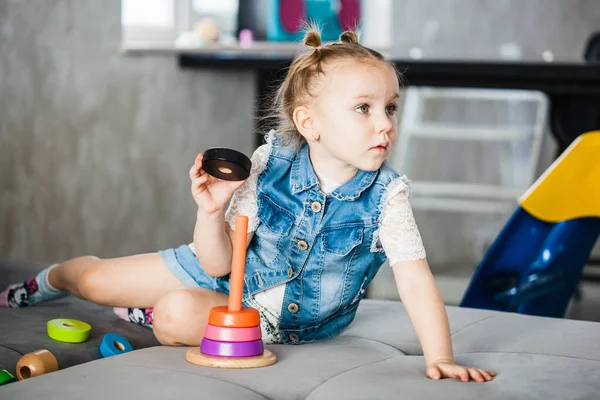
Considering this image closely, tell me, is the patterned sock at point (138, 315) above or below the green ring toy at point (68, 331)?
below

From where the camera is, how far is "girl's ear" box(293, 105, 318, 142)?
1.44 metres

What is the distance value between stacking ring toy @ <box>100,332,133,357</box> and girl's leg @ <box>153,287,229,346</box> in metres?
0.05

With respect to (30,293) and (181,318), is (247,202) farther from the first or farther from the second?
(30,293)

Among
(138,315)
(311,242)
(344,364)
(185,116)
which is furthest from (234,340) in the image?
(185,116)

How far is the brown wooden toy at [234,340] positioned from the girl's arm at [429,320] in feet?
0.70

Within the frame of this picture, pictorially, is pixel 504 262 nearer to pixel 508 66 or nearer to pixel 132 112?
pixel 508 66

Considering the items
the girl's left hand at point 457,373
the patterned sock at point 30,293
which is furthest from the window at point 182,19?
the girl's left hand at point 457,373

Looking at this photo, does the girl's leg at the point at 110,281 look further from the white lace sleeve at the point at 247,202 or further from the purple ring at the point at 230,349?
the purple ring at the point at 230,349

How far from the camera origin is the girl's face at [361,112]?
1348 mm

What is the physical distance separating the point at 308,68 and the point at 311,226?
0.25 metres

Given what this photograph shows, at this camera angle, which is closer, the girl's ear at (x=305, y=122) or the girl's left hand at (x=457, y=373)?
the girl's left hand at (x=457, y=373)

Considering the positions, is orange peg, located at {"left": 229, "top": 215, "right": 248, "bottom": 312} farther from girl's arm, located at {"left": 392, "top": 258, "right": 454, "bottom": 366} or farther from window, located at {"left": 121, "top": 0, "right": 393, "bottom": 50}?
window, located at {"left": 121, "top": 0, "right": 393, "bottom": 50}

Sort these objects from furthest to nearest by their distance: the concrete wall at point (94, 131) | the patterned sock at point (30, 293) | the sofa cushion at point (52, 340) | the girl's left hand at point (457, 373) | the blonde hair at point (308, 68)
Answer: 1. the concrete wall at point (94, 131)
2. the patterned sock at point (30, 293)
3. the blonde hair at point (308, 68)
4. the sofa cushion at point (52, 340)
5. the girl's left hand at point (457, 373)

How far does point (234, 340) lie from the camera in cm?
119
